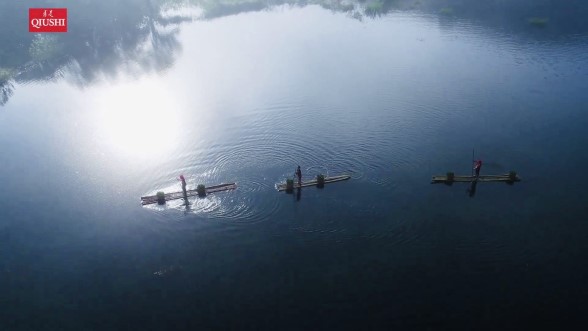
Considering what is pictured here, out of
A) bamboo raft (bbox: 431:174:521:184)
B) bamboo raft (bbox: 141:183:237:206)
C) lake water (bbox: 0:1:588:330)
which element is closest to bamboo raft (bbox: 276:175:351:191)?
lake water (bbox: 0:1:588:330)

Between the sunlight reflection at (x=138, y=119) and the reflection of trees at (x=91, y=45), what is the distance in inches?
281

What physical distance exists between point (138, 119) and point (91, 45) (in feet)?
108

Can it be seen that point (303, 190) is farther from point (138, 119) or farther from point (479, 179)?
point (138, 119)

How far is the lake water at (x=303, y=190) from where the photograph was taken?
81.7 feet

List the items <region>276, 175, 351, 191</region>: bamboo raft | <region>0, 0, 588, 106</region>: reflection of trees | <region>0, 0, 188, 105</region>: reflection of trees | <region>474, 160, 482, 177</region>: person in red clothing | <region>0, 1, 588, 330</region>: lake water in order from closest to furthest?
<region>0, 1, 588, 330</region>: lake water → <region>474, 160, 482, 177</region>: person in red clothing → <region>276, 175, 351, 191</region>: bamboo raft → <region>0, 0, 188, 105</region>: reflection of trees → <region>0, 0, 588, 106</region>: reflection of trees

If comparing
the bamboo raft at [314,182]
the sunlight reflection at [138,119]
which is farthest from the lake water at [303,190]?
the bamboo raft at [314,182]

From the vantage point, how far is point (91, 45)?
70.0 meters

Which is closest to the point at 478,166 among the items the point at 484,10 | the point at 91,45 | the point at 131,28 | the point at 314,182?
the point at 314,182

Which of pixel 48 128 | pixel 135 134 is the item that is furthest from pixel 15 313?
pixel 48 128

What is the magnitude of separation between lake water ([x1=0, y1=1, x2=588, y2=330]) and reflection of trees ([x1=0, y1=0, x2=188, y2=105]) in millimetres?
607

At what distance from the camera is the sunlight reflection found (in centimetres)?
4047

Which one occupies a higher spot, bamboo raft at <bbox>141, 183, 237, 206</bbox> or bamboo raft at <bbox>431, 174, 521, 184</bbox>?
bamboo raft at <bbox>431, 174, 521, 184</bbox>

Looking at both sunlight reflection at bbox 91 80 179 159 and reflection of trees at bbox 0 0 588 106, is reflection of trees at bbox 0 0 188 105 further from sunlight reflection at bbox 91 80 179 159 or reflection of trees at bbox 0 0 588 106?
sunlight reflection at bbox 91 80 179 159

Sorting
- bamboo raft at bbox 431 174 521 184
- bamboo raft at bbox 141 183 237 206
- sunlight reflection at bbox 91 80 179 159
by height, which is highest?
sunlight reflection at bbox 91 80 179 159
